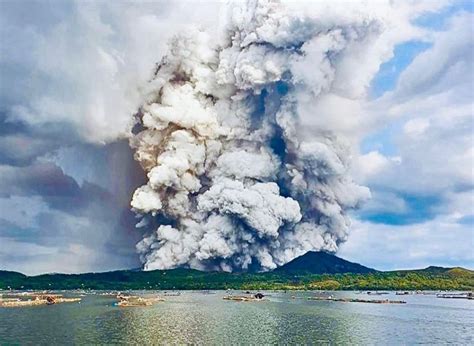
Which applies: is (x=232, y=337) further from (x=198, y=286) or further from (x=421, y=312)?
(x=198, y=286)

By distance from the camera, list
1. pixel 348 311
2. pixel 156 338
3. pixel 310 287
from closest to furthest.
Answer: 1. pixel 156 338
2. pixel 348 311
3. pixel 310 287

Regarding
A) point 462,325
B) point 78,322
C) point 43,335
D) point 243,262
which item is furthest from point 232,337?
point 243,262

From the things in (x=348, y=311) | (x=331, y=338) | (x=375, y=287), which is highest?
(x=375, y=287)

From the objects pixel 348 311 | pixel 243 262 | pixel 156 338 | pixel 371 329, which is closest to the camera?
pixel 156 338

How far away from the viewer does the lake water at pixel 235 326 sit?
60.7 meters

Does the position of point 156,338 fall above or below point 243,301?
below

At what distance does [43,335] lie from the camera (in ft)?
205

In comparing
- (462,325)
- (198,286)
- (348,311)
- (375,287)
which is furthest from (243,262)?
(462,325)

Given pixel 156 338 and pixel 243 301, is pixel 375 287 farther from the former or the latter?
pixel 156 338

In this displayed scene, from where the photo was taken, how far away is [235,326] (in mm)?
72625

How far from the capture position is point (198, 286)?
630 feet

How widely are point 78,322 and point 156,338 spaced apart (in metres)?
20.1

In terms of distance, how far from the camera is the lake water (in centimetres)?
6069

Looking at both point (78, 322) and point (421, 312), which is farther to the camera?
point (421, 312)
